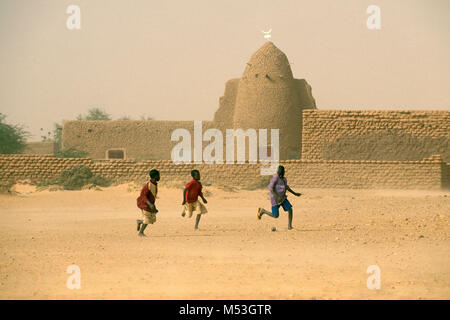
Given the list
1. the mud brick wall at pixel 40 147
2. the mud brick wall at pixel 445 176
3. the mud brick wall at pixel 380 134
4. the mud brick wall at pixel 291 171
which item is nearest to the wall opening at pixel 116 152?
the mud brick wall at pixel 291 171

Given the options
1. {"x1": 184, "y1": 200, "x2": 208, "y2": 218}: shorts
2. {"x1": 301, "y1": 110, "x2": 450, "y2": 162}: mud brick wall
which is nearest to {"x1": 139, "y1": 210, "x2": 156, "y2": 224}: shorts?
{"x1": 184, "y1": 200, "x2": 208, "y2": 218}: shorts

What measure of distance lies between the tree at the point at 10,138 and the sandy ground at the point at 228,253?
21798mm

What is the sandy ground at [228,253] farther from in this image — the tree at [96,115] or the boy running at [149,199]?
the tree at [96,115]

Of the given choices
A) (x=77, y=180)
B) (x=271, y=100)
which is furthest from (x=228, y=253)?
(x=271, y=100)

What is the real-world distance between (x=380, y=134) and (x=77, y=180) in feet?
43.6

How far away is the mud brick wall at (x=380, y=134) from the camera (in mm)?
27469

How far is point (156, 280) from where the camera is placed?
22.9 ft

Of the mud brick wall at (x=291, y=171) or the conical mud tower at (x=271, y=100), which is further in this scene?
the conical mud tower at (x=271, y=100)

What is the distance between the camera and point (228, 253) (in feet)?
29.2

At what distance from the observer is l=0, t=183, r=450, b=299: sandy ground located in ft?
21.4

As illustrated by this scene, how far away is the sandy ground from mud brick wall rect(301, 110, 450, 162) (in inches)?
442

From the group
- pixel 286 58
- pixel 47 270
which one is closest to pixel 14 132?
pixel 286 58

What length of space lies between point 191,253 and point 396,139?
806 inches
